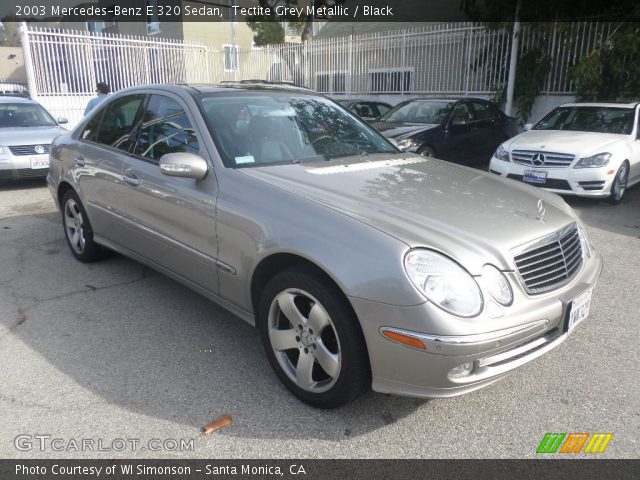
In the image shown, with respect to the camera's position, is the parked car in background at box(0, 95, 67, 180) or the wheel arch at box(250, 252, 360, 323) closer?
the wheel arch at box(250, 252, 360, 323)

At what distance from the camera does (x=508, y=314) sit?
2.35m

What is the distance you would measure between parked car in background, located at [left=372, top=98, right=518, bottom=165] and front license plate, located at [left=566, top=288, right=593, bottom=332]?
628 cm

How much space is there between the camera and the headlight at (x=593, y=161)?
7172mm

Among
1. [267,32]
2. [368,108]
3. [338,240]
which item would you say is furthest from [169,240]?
[267,32]

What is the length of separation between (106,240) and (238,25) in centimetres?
2549

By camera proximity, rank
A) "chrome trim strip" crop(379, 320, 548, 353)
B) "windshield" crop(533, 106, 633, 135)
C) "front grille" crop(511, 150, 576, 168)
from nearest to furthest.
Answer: "chrome trim strip" crop(379, 320, 548, 353) → "front grille" crop(511, 150, 576, 168) → "windshield" crop(533, 106, 633, 135)

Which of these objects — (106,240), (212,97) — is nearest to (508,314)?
(212,97)

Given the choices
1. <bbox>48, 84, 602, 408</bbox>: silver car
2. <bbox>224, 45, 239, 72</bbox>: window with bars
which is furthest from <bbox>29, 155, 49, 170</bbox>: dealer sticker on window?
<bbox>224, 45, 239, 72</bbox>: window with bars

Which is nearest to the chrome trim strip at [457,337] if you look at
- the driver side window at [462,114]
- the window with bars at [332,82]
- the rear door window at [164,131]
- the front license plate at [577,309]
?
the front license plate at [577,309]

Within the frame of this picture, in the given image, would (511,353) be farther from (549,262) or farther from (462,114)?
(462,114)

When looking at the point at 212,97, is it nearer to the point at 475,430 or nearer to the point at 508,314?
the point at 508,314

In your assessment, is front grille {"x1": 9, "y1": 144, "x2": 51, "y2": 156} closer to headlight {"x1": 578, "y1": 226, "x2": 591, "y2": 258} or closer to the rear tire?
the rear tire

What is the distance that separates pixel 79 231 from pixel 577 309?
4328 mm

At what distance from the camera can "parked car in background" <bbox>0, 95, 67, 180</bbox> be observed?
827 cm
